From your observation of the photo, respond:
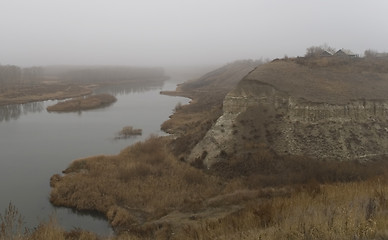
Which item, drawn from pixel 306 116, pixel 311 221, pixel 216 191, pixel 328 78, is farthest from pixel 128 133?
pixel 311 221

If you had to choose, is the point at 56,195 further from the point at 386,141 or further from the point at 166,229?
the point at 386,141

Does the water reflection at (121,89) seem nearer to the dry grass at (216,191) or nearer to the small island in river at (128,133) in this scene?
the small island in river at (128,133)

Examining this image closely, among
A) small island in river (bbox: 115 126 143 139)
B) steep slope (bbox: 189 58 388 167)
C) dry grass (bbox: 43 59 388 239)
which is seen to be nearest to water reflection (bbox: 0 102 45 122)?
small island in river (bbox: 115 126 143 139)

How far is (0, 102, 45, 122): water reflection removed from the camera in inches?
1843

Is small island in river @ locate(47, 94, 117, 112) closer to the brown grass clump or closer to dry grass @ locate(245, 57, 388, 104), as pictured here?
the brown grass clump

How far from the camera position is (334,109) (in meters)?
22.8

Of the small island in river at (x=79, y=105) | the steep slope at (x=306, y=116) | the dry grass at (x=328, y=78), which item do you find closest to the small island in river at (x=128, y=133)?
the steep slope at (x=306, y=116)

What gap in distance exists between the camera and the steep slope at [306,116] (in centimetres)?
2133

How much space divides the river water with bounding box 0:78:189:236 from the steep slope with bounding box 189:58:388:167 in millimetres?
9662

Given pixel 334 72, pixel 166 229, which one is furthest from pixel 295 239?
pixel 334 72

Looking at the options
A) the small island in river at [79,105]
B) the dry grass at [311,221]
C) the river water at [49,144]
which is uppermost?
the dry grass at [311,221]

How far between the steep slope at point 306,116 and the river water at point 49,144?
9.66 meters

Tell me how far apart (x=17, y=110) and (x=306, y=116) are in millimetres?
48101

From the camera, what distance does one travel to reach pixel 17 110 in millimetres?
53312
